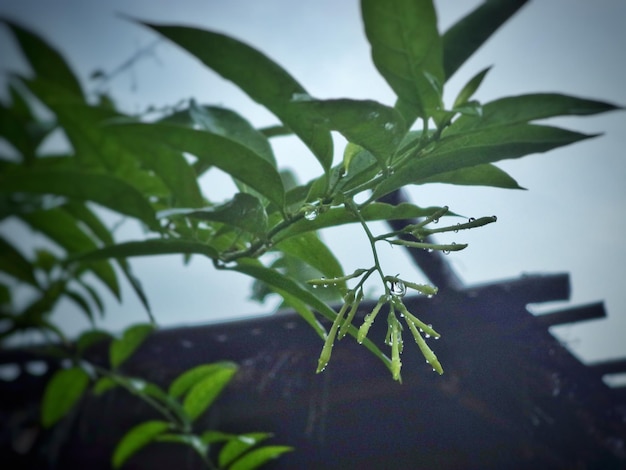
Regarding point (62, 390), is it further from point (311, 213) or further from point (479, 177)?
point (479, 177)

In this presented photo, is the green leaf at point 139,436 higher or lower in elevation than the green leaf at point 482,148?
lower

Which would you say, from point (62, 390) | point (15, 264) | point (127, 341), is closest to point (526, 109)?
point (15, 264)

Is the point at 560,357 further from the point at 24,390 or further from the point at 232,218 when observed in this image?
the point at 24,390

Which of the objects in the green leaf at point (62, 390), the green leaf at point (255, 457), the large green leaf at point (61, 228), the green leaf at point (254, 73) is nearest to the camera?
the green leaf at point (254, 73)

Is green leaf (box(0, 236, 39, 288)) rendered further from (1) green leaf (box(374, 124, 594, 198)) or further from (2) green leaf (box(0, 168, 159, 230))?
(1) green leaf (box(374, 124, 594, 198))

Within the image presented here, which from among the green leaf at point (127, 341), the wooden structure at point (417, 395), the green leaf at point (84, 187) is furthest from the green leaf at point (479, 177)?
the green leaf at point (127, 341)

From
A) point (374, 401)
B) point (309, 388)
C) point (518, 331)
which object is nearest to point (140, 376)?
point (309, 388)

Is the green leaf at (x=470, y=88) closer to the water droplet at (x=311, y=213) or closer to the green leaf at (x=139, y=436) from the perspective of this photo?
the water droplet at (x=311, y=213)
